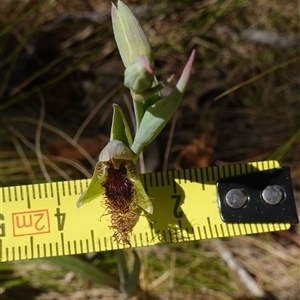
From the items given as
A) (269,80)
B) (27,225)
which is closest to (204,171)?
(27,225)

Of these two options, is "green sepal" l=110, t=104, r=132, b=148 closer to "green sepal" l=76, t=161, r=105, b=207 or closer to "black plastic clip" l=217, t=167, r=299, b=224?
"green sepal" l=76, t=161, r=105, b=207

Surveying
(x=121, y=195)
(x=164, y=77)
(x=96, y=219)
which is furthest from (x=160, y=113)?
(x=164, y=77)

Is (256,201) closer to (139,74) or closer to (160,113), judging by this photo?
(160,113)

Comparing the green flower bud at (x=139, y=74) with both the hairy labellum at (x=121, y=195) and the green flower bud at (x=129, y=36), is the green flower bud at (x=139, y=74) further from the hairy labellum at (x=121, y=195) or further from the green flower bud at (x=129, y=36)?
the hairy labellum at (x=121, y=195)

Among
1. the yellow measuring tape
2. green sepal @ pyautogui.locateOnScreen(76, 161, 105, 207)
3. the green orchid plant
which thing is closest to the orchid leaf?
the green orchid plant

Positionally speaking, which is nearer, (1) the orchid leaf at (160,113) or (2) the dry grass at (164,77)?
(1) the orchid leaf at (160,113)

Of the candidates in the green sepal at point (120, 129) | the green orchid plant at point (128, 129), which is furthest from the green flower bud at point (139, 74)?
the green sepal at point (120, 129)

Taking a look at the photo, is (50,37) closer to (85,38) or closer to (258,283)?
(85,38)
